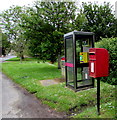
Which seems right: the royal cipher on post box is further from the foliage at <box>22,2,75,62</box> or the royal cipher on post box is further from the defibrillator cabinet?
the foliage at <box>22,2,75,62</box>

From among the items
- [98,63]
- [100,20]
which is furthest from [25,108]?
[100,20]

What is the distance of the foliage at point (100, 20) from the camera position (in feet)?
37.2

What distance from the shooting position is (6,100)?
155 inches

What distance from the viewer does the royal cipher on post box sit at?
290 cm

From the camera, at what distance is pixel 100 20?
460 inches

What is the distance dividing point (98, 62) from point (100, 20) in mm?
10131

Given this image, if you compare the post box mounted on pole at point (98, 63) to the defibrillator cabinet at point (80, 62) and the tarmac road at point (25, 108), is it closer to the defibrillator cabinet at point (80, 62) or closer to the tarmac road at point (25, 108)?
the tarmac road at point (25, 108)

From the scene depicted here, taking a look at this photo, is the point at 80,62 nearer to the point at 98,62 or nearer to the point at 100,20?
the point at 98,62

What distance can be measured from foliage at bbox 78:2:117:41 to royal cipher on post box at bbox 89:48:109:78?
344 inches

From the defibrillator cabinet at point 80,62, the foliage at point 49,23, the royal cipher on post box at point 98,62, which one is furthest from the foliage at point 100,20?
the royal cipher on post box at point 98,62

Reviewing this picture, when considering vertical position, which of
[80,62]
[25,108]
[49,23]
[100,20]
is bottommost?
[25,108]

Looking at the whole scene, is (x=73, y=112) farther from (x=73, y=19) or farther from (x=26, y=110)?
(x=73, y=19)

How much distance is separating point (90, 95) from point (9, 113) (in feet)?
8.32

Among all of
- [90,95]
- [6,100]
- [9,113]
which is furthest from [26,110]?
[90,95]
